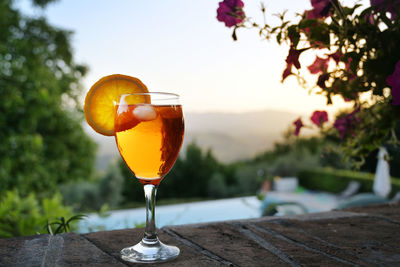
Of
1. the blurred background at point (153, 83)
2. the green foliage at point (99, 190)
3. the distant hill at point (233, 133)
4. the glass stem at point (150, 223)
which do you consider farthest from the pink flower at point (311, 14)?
the green foliage at point (99, 190)

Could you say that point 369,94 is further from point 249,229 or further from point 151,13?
point 151,13

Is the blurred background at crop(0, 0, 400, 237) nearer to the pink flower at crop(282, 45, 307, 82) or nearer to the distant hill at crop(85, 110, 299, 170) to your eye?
the distant hill at crop(85, 110, 299, 170)

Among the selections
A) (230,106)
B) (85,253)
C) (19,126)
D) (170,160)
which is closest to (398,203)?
(170,160)

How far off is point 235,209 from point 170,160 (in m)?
8.81

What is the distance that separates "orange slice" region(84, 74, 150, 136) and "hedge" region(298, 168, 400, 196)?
1102 cm

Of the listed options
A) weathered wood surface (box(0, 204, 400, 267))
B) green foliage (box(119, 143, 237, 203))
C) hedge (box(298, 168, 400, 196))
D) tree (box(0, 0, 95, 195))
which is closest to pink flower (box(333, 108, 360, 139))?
weathered wood surface (box(0, 204, 400, 267))

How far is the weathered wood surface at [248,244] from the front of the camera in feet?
2.91

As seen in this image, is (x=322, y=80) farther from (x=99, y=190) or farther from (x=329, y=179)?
(x=329, y=179)

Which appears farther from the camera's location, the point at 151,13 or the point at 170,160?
the point at 151,13

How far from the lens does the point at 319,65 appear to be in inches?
49.7

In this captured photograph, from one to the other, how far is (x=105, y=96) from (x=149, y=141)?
25 centimetres

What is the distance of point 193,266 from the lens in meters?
0.85

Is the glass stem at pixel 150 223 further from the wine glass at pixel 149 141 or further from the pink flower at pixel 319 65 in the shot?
the pink flower at pixel 319 65

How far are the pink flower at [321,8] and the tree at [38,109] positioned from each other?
7.40m
